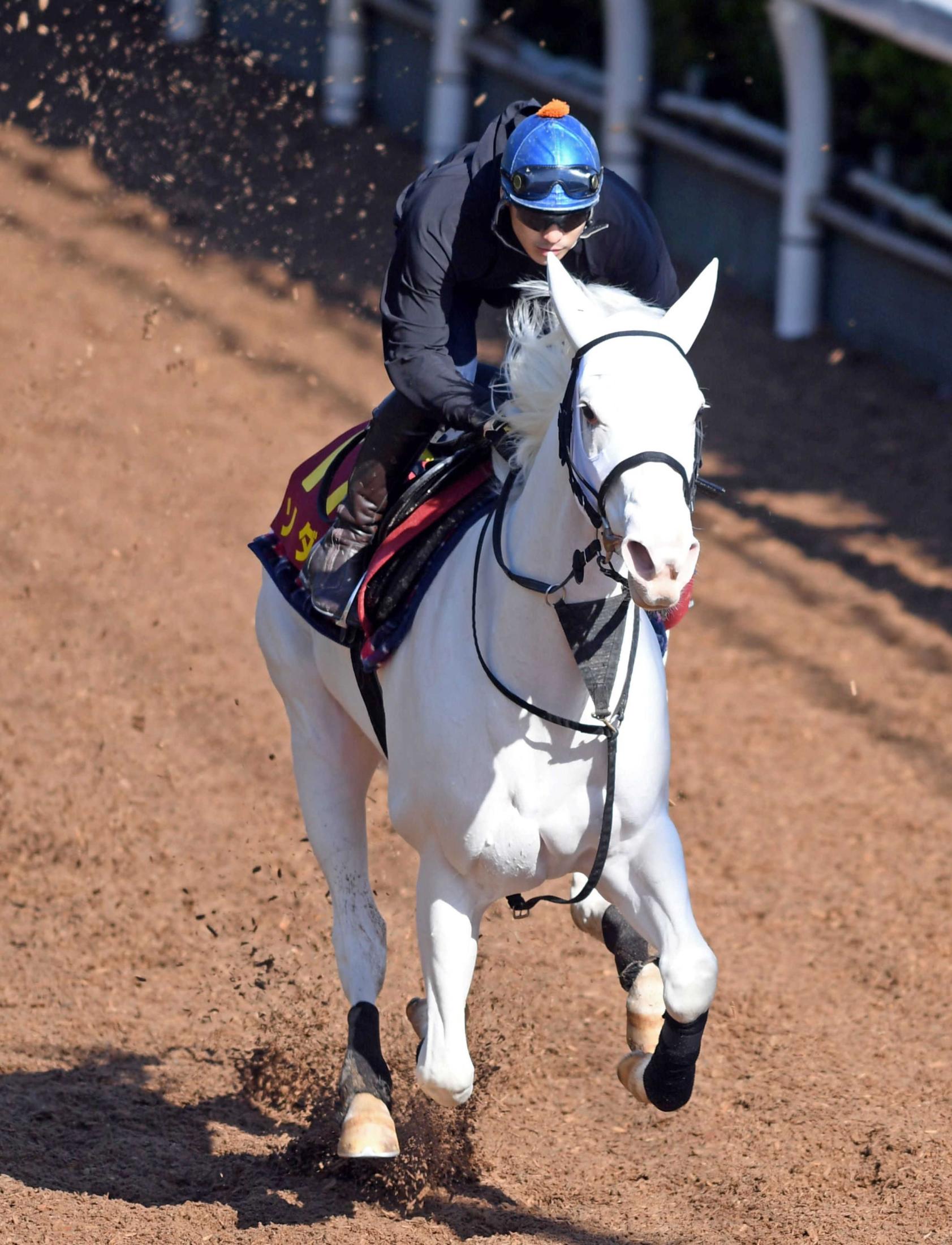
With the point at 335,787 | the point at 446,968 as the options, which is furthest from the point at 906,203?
the point at 446,968

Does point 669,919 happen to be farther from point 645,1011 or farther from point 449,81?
point 449,81

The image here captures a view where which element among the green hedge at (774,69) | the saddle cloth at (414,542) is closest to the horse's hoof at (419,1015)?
the saddle cloth at (414,542)

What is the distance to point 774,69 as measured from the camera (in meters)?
11.8

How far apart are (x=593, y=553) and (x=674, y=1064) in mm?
1319

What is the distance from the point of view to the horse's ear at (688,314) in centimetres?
305

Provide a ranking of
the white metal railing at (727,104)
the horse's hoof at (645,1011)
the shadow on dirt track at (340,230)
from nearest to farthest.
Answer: the horse's hoof at (645,1011) → the shadow on dirt track at (340,230) → the white metal railing at (727,104)

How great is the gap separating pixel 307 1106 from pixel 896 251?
748 centimetres

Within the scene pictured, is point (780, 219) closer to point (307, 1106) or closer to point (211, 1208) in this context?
point (307, 1106)

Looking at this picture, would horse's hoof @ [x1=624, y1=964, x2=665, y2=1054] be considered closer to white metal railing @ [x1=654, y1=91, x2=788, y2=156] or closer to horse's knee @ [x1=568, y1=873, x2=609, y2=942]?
horse's knee @ [x1=568, y1=873, x2=609, y2=942]

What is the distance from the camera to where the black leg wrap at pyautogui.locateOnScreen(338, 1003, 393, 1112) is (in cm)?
409

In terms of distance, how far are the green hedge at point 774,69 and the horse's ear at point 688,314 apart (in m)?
8.09

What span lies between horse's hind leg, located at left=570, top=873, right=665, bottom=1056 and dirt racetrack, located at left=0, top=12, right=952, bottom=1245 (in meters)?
0.49

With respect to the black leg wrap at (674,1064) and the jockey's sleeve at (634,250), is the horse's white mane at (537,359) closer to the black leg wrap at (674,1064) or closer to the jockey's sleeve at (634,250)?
the jockey's sleeve at (634,250)

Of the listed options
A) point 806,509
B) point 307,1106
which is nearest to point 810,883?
point 307,1106
